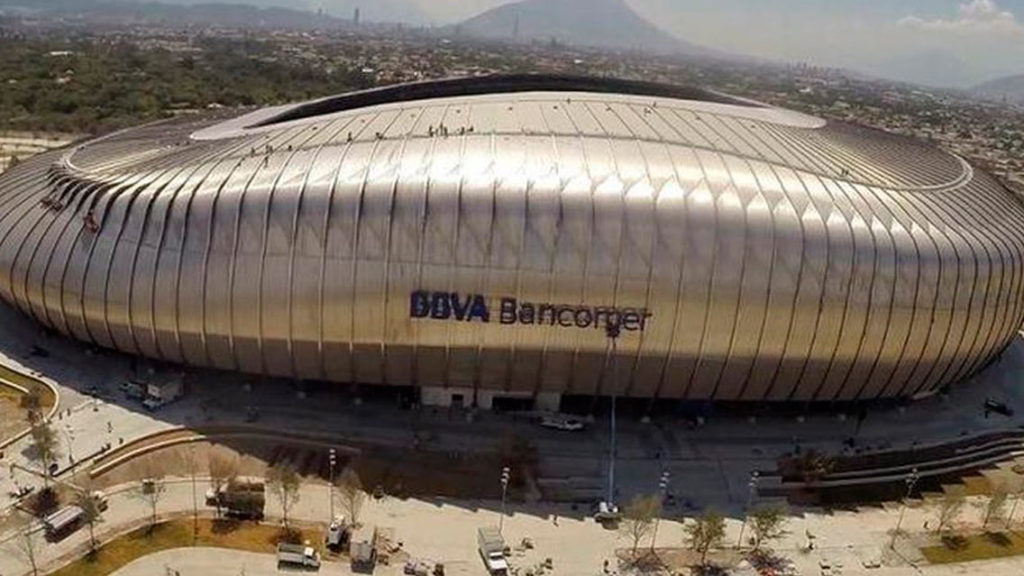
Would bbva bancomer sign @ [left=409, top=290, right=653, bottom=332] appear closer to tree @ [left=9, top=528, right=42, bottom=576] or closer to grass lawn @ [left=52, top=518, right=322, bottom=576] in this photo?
grass lawn @ [left=52, top=518, right=322, bottom=576]

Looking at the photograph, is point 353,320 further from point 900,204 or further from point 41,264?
point 900,204

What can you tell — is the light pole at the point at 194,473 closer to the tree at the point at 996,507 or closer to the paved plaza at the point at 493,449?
the paved plaza at the point at 493,449

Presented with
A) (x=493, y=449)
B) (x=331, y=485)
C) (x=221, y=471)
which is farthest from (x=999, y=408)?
(x=221, y=471)

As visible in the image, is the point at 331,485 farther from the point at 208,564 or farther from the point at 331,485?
the point at 208,564

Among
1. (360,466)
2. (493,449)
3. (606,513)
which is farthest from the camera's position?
(493,449)

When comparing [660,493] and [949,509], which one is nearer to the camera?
[949,509]

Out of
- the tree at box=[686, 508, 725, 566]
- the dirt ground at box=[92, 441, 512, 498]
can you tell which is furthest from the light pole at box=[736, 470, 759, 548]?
the dirt ground at box=[92, 441, 512, 498]
